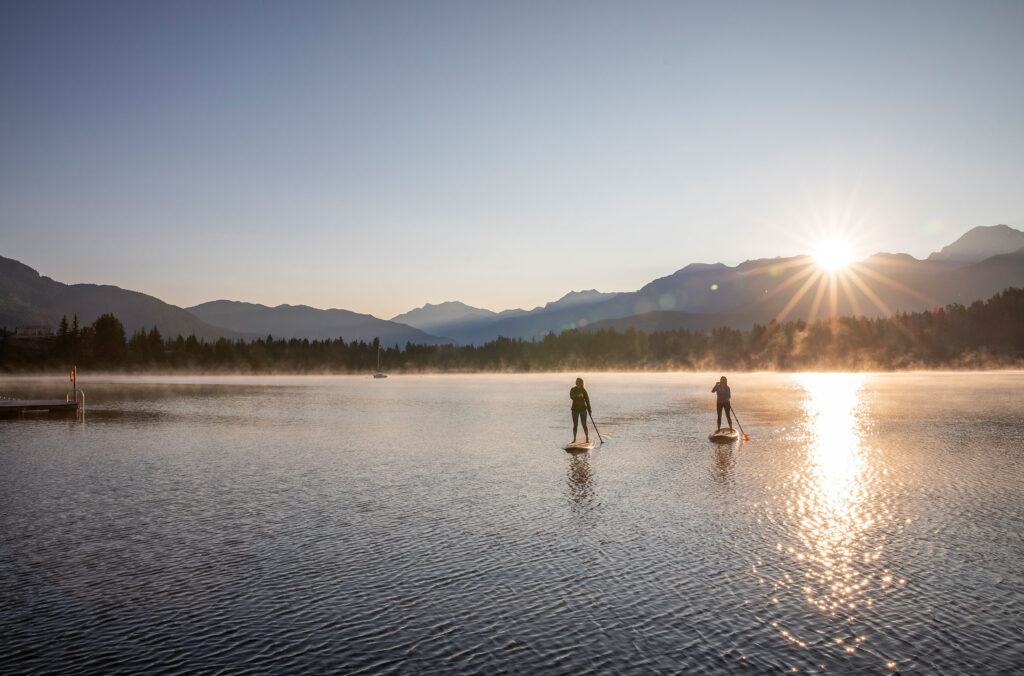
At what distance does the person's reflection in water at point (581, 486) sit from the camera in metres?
15.7

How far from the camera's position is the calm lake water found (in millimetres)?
7793

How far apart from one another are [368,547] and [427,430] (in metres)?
22.1

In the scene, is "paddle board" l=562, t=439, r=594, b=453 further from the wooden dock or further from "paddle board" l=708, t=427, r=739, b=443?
the wooden dock

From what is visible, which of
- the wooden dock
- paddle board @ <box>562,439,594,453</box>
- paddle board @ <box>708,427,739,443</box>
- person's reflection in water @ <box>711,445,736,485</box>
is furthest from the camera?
the wooden dock

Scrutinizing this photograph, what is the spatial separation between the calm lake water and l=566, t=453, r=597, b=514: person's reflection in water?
12cm

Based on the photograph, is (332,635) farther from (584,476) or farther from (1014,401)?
(1014,401)

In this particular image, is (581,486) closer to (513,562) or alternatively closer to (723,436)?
(513,562)

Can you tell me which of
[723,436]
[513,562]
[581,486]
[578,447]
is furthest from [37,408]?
[513,562]

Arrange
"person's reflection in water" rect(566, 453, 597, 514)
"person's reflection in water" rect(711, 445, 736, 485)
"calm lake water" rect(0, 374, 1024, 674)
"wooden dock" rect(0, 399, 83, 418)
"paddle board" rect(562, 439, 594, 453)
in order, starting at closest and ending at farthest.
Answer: "calm lake water" rect(0, 374, 1024, 674) < "person's reflection in water" rect(566, 453, 597, 514) < "person's reflection in water" rect(711, 445, 736, 485) < "paddle board" rect(562, 439, 594, 453) < "wooden dock" rect(0, 399, 83, 418)

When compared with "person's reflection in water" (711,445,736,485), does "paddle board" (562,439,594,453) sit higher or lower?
higher

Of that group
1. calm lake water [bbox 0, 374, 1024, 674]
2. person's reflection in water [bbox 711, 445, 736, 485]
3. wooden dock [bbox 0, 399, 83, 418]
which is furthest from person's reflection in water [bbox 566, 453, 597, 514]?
wooden dock [bbox 0, 399, 83, 418]

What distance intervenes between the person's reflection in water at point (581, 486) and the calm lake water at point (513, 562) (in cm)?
12

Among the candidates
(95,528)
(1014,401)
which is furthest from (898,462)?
(1014,401)

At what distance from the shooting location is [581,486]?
1814cm
